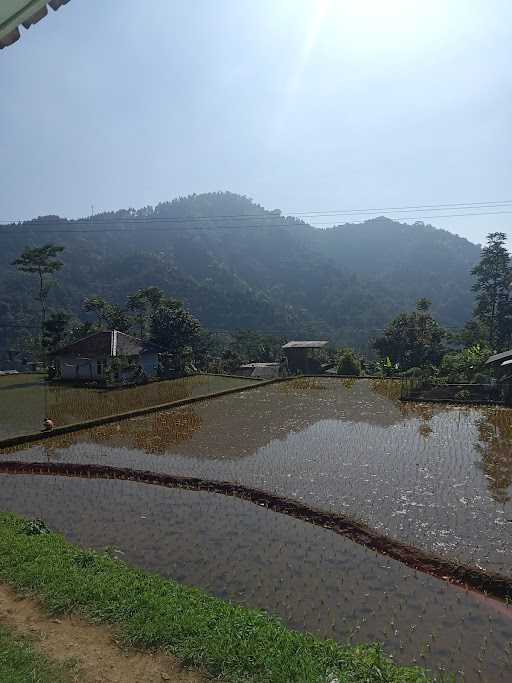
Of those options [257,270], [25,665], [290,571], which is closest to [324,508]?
[290,571]

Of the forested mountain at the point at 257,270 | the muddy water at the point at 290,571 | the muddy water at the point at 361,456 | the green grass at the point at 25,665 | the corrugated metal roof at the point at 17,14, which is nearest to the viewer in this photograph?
the corrugated metal roof at the point at 17,14

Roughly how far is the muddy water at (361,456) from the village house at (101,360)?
37.0 feet

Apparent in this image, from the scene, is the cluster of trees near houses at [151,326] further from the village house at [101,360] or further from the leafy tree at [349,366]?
the leafy tree at [349,366]

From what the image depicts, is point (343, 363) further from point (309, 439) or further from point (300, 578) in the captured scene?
point (300, 578)

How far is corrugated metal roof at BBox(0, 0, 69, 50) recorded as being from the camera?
1.72 meters

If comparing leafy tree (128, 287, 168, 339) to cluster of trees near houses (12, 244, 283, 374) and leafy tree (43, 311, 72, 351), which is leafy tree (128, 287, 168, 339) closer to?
cluster of trees near houses (12, 244, 283, 374)

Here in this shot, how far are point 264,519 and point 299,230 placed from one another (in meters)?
150

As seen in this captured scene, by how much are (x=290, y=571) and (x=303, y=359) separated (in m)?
32.8

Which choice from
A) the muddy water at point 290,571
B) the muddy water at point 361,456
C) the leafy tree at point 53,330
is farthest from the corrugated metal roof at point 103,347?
the muddy water at point 290,571

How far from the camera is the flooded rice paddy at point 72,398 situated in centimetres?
1841

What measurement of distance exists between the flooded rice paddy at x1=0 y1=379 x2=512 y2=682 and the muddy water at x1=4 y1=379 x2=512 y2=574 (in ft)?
0.15

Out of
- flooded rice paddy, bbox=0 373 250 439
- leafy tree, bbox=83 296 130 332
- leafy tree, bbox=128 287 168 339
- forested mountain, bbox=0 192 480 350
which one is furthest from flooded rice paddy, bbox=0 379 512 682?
forested mountain, bbox=0 192 480 350

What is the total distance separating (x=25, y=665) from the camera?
14.0ft

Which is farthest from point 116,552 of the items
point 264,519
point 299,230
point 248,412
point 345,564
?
point 299,230
